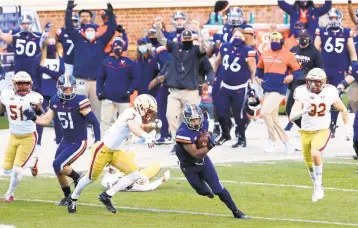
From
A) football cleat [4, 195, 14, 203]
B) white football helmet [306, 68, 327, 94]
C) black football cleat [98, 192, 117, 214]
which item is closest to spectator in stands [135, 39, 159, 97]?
white football helmet [306, 68, 327, 94]

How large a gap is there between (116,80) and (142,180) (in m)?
4.66

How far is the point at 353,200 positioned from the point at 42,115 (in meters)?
3.66

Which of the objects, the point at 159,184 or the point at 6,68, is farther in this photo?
the point at 6,68

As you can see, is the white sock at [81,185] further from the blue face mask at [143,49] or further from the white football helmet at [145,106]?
the blue face mask at [143,49]

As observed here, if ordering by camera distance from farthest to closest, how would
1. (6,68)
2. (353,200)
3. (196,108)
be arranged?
(6,68)
(353,200)
(196,108)

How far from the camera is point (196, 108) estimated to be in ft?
43.9

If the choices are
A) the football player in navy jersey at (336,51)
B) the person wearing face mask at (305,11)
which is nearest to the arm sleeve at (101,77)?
the football player in navy jersey at (336,51)

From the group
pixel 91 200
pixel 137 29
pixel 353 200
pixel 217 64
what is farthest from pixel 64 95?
pixel 137 29

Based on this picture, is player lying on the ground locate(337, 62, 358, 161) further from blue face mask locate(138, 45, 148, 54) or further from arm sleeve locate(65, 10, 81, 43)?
arm sleeve locate(65, 10, 81, 43)

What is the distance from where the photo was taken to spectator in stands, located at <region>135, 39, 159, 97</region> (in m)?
20.8

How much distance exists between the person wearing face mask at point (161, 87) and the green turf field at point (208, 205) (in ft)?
10.9

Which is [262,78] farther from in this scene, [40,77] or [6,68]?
[6,68]

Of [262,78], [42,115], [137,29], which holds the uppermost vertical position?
[42,115]

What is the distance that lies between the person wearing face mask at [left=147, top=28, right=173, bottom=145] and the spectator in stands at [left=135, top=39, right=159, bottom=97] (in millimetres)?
96
